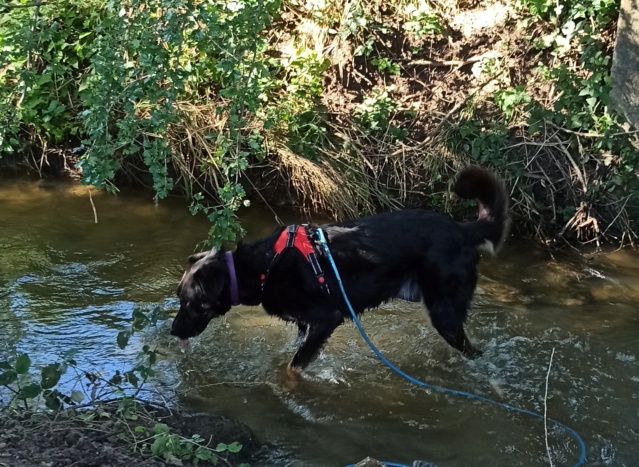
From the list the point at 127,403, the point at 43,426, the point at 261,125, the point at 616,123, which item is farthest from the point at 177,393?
the point at 616,123

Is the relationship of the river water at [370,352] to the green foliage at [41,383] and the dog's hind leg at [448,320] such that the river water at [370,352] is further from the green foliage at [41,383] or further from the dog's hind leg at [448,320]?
the green foliage at [41,383]

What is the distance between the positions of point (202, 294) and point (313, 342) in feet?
2.53

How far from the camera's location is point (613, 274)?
20.5 feet

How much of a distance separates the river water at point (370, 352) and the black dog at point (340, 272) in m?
0.38

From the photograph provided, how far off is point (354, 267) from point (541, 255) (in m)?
2.67

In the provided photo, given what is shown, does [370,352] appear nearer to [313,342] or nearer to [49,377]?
[313,342]

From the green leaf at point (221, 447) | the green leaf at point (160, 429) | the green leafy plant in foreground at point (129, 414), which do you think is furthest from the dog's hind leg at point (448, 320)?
the green leaf at point (160, 429)

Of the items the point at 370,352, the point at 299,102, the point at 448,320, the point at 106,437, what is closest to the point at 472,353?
the point at 448,320

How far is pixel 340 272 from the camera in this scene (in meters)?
4.64

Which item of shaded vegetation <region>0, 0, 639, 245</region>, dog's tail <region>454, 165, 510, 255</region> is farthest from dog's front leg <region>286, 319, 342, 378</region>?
shaded vegetation <region>0, 0, 639, 245</region>

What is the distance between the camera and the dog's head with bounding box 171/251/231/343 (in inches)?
177

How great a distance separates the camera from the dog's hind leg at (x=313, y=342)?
184 inches

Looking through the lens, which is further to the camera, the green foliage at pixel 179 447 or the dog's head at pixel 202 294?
the dog's head at pixel 202 294

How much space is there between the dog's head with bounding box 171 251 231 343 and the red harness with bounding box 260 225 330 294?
0.91ft
